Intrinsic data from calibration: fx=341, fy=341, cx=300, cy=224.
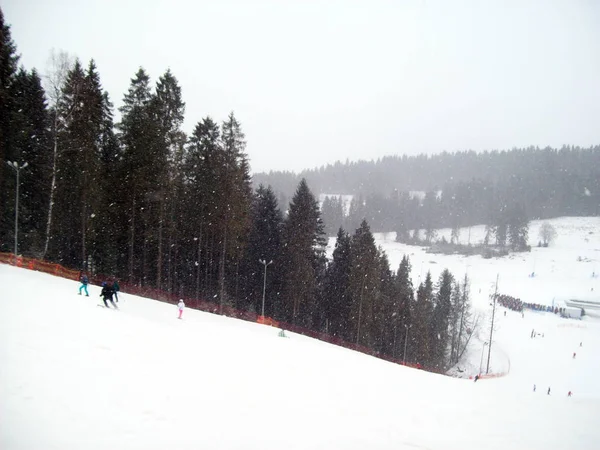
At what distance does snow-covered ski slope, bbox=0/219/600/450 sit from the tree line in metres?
12.1

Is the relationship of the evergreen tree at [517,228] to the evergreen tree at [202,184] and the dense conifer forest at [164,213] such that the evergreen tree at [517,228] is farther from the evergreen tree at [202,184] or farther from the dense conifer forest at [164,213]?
the evergreen tree at [202,184]

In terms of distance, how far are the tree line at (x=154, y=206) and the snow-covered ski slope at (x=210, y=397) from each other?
12118mm

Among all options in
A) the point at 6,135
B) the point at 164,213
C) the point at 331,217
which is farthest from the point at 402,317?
the point at 331,217

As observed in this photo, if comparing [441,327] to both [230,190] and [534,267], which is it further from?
[534,267]

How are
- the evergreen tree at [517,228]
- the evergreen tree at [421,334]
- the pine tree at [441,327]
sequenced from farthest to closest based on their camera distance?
the evergreen tree at [517,228], the pine tree at [441,327], the evergreen tree at [421,334]

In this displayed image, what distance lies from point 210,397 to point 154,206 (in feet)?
71.0

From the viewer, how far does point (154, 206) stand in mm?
27703

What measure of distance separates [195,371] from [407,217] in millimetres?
Result: 147673

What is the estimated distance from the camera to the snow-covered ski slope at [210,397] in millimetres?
6723

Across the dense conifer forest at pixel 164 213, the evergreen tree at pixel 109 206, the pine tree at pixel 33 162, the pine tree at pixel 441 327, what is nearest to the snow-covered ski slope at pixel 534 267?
the pine tree at pixel 441 327

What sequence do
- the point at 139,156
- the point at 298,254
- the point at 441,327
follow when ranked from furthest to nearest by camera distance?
the point at 441,327
the point at 298,254
the point at 139,156

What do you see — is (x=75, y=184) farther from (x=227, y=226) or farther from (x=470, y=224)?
(x=470, y=224)

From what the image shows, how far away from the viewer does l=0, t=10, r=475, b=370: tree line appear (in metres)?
25.1

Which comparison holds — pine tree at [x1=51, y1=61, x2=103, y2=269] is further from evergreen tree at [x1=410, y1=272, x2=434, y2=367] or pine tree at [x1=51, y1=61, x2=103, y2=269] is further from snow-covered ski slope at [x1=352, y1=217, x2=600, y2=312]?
snow-covered ski slope at [x1=352, y1=217, x2=600, y2=312]
